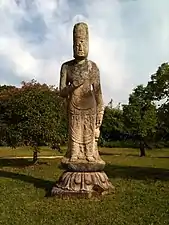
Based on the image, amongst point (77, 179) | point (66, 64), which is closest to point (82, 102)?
point (66, 64)

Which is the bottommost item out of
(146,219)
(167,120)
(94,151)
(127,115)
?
(146,219)

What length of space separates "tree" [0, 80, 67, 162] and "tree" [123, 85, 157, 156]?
15.3m

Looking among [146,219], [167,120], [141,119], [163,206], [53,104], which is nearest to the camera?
[146,219]

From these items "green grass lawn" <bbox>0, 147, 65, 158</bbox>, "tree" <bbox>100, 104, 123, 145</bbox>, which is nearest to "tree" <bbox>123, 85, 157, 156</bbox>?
"green grass lawn" <bbox>0, 147, 65, 158</bbox>

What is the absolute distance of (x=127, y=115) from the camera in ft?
130

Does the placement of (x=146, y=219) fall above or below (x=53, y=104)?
below

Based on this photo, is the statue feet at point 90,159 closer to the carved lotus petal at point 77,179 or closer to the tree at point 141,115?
the carved lotus petal at point 77,179

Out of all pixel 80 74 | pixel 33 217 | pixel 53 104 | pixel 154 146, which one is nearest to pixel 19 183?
pixel 80 74

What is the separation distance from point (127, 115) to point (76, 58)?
89.5 ft

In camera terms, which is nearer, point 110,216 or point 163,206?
point 110,216

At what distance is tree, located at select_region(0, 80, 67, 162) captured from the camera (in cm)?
2366

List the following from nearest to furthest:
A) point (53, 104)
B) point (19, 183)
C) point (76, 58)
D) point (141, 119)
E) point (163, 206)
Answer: point (163, 206) → point (76, 58) → point (19, 183) → point (53, 104) → point (141, 119)

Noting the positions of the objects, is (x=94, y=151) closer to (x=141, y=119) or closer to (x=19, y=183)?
(x=19, y=183)

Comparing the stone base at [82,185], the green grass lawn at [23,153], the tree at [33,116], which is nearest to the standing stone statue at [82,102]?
the stone base at [82,185]
